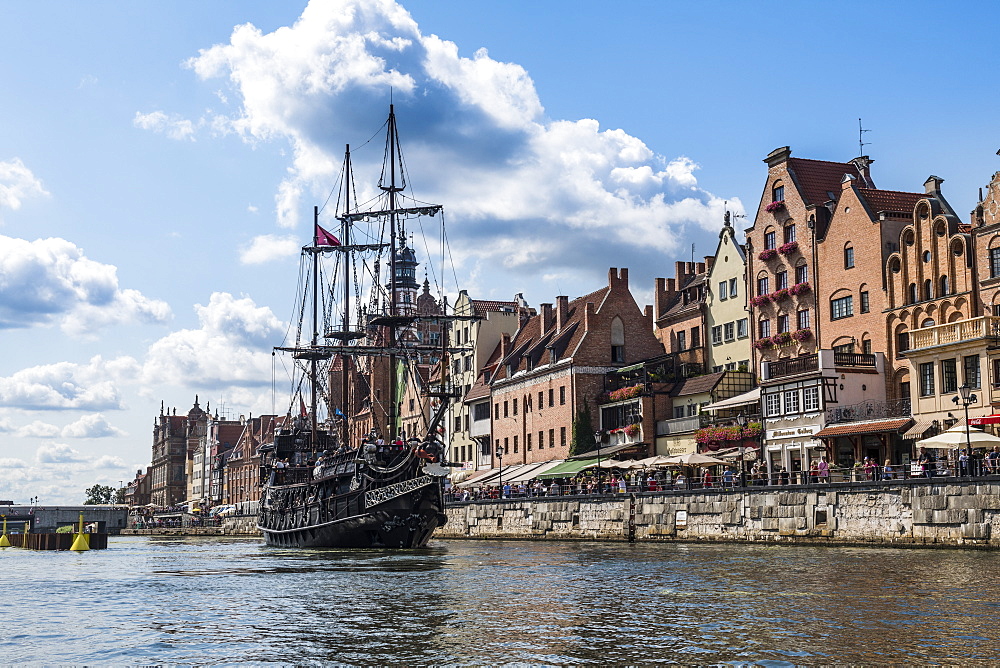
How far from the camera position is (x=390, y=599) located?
2969 cm

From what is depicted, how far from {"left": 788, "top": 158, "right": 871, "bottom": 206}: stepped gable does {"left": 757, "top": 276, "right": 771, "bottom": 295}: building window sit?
18.5 ft

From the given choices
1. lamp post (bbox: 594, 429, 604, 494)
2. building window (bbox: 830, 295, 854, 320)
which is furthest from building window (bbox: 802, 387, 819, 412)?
lamp post (bbox: 594, 429, 604, 494)

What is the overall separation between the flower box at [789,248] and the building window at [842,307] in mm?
4330

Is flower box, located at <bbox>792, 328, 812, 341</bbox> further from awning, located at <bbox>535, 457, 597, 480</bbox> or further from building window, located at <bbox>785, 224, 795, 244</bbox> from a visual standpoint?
awning, located at <bbox>535, 457, 597, 480</bbox>

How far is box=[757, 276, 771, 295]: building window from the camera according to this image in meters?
67.7

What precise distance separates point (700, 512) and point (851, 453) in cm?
910

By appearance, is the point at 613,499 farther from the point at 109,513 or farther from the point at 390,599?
the point at 109,513

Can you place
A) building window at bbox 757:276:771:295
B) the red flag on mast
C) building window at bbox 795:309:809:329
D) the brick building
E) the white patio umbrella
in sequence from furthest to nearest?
the red flag on mast < the brick building < building window at bbox 757:276:771:295 < building window at bbox 795:309:809:329 < the white patio umbrella

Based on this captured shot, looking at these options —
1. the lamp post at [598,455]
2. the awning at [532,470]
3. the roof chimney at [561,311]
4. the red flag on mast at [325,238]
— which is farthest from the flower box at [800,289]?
the red flag on mast at [325,238]

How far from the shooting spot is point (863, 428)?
5434 cm

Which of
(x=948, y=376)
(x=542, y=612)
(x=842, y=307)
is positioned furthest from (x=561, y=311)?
(x=542, y=612)

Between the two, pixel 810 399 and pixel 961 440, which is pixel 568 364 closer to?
pixel 810 399

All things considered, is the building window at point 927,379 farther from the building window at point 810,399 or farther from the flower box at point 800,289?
the flower box at point 800,289

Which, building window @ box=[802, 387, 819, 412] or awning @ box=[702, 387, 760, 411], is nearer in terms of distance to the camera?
building window @ box=[802, 387, 819, 412]
